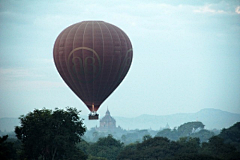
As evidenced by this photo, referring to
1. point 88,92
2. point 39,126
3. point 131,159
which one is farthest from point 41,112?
point 131,159

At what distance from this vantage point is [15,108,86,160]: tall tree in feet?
173

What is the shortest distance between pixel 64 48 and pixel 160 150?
38334mm

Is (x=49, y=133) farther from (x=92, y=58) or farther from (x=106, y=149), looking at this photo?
(x=106, y=149)

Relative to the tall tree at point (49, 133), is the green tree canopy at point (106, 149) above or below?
above

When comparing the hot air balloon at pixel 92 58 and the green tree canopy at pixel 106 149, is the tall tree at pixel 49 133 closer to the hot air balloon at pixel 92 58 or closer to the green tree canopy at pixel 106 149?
the hot air balloon at pixel 92 58

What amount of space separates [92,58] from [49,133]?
31.5 ft

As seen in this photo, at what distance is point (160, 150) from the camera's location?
83.6 meters

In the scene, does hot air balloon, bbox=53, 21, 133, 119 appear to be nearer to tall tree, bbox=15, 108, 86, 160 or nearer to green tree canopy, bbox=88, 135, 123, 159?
tall tree, bbox=15, 108, 86, 160

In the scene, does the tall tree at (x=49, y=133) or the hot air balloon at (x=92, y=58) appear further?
the tall tree at (x=49, y=133)

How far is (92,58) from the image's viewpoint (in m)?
50.1

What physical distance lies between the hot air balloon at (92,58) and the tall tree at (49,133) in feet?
13.7

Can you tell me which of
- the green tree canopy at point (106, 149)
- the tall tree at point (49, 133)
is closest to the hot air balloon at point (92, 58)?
the tall tree at point (49, 133)

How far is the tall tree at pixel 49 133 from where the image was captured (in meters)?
52.8

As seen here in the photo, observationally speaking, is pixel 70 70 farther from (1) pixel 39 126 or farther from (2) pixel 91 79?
(1) pixel 39 126
